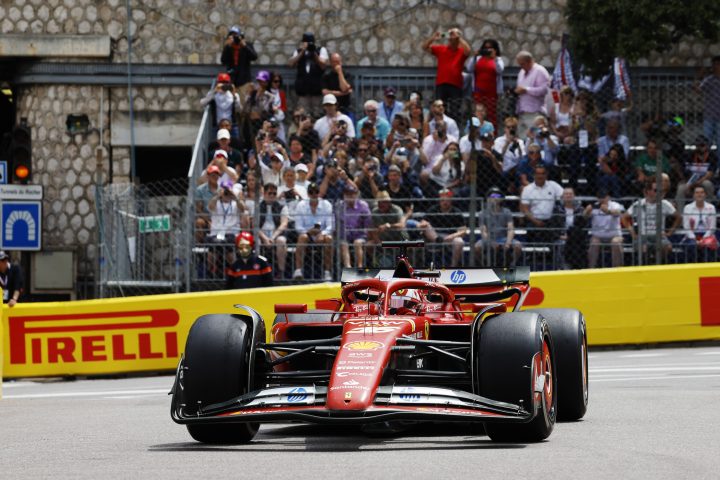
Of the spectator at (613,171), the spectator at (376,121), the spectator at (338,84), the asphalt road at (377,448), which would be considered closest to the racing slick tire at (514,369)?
the asphalt road at (377,448)

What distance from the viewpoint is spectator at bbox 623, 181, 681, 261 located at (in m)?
20.1

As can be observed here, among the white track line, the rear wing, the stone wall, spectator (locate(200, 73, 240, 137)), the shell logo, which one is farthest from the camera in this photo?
the stone wall

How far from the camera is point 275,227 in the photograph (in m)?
20.5

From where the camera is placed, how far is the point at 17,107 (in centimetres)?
2703

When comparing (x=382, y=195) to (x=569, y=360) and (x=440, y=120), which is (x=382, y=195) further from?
(x=569, y=360)

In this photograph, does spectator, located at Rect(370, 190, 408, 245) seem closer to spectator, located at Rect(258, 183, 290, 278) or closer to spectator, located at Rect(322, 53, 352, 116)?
spectator, located at Rect(258, 183, 290, 278)

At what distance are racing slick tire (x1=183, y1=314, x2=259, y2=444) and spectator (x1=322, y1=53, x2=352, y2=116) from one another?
46.0 ft

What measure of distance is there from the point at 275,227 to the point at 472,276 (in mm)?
7864

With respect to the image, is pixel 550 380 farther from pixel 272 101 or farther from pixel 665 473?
pixel 272 101

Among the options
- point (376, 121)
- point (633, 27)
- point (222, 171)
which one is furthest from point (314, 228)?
point (633, 27)

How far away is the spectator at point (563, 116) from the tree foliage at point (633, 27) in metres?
0.90

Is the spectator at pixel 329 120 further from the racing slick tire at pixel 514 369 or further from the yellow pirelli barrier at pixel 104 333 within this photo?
the racing slick tire at pixel 514 369

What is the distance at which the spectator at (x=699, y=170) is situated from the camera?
21250mm

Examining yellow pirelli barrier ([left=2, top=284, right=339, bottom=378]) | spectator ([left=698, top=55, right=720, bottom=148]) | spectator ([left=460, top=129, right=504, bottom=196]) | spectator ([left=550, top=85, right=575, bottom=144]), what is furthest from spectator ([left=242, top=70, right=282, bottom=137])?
spectator ([left=698, top=55, right=720, bottom=148])
